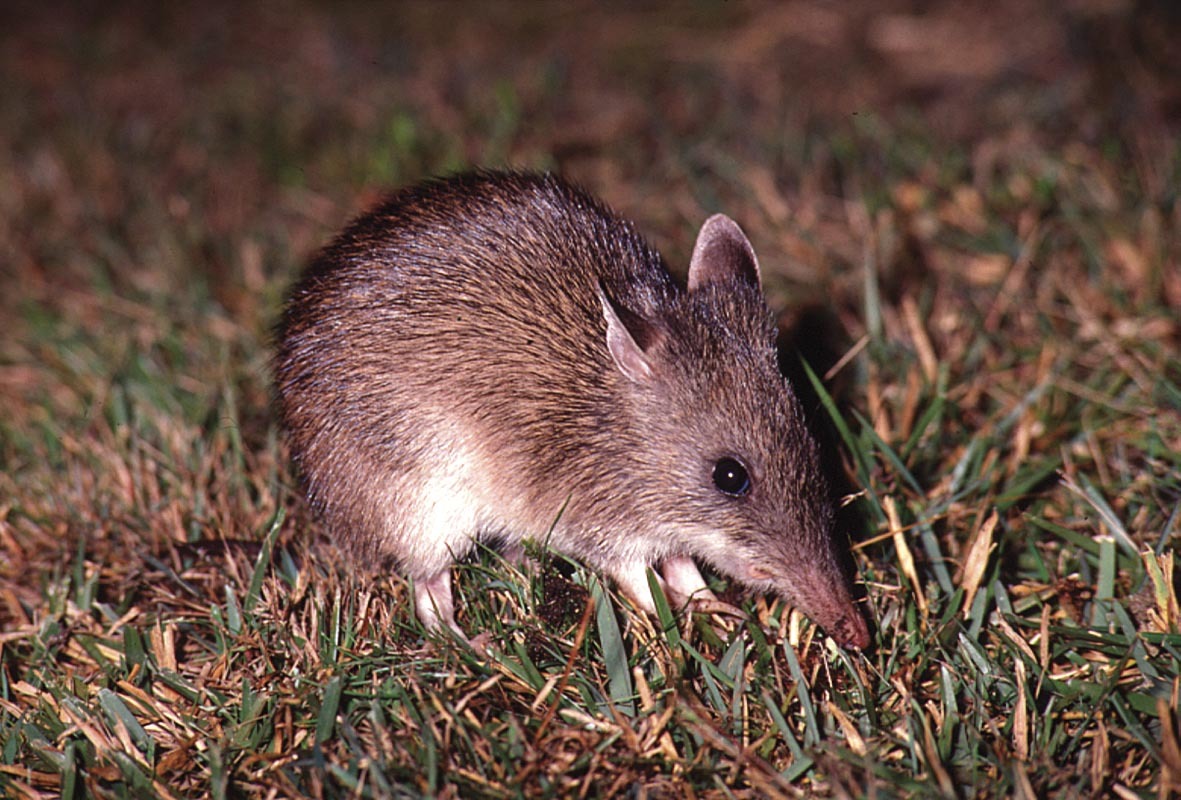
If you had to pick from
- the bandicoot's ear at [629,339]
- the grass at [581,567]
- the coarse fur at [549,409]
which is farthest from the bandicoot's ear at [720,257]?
the grass at [581,567]

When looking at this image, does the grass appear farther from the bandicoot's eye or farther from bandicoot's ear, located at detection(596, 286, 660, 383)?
bandicoot's ear, located at detection(596, 286, 660, 383)

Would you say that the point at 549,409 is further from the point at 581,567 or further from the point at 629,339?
the point at 581,567

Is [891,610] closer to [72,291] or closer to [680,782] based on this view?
[680,782]

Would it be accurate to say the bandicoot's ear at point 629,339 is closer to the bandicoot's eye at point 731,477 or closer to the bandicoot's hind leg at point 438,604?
the bandicoot's eye at point 731,477

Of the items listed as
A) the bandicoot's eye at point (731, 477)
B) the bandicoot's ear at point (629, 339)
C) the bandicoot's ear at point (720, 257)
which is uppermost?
the bandicoot's ear at point (720, 257)

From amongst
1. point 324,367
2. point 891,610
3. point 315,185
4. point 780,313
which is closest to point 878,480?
point 891,610

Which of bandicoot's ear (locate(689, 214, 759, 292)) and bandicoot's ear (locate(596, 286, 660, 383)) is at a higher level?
bandicoot's ear (locate(689, 214, 759, 292))

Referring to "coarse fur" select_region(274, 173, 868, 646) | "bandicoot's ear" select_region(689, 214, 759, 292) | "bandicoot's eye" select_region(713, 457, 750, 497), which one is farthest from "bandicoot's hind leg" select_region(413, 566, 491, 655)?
"bandicoot's ear" select_region(689, 214, 759, 292)

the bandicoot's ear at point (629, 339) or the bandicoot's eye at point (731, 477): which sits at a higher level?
the bandicoot's ear at point (629, 339)
